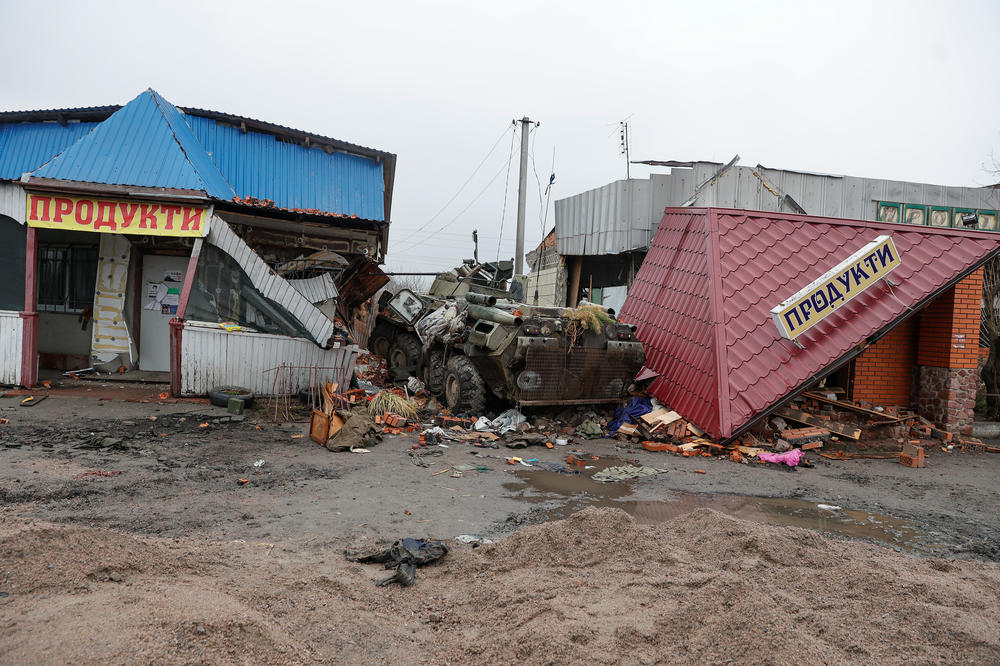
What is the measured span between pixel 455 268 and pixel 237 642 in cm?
1362

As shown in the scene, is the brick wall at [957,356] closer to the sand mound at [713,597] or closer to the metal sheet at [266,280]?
the sand mound at [713,597]

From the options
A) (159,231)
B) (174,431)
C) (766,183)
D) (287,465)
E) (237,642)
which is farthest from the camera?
(766,183)

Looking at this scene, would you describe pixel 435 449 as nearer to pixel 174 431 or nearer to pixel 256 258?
pixel 174 431

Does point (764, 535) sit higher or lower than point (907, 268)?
lower

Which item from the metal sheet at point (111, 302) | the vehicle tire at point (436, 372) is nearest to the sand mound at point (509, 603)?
the vehicle tire at point (436, 372)

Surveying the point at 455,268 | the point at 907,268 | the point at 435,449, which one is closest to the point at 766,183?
the point at 907,268

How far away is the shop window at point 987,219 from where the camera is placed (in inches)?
682

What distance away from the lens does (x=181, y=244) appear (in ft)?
37.8

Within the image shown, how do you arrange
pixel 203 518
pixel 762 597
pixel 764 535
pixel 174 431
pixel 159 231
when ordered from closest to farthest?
pixel 762 597
pixel 764 535
pixel 203 518
pixel 174 431
pixel 159 231

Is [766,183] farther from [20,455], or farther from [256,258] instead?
[20,455]

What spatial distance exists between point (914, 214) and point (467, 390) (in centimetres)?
1414

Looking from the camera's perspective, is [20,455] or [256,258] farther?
[256,258]

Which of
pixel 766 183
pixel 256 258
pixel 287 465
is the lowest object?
pixel 287 465

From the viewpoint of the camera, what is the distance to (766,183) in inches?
627
